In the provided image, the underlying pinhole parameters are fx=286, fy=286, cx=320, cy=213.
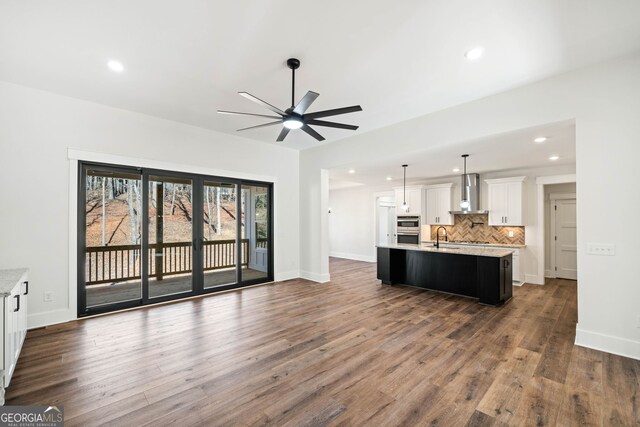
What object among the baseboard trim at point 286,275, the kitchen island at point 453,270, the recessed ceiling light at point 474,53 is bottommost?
the baseboard trim at point 286,275

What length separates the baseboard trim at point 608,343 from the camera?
2.84 metres

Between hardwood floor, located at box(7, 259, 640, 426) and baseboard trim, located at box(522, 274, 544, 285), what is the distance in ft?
8.09

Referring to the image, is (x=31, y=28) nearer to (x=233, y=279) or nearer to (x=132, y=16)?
(x=132, y=16)

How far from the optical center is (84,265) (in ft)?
13.2

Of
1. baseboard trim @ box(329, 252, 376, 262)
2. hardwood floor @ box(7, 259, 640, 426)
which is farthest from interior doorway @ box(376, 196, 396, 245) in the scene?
hardwood floor @ box(7, 259, 640, 426)

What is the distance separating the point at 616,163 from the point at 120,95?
19.2ft

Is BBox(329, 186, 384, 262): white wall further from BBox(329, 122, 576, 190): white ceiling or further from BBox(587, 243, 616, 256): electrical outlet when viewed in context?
BBox(587, 243, 616, 256): electrical outlet

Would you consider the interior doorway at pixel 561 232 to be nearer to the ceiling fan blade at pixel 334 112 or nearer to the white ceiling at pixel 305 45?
the white ceiling at pixel 305 45

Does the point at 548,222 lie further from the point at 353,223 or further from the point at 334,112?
the point at 334,112

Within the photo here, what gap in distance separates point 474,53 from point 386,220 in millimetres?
7349

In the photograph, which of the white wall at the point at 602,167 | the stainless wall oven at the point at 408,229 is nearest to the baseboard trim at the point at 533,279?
the stainless wall oven at the point at 408,229

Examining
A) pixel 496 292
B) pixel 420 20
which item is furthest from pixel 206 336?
pixel 496 292

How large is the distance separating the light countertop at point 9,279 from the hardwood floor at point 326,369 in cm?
80

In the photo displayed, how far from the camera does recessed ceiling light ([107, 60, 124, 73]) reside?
9.95 feet
